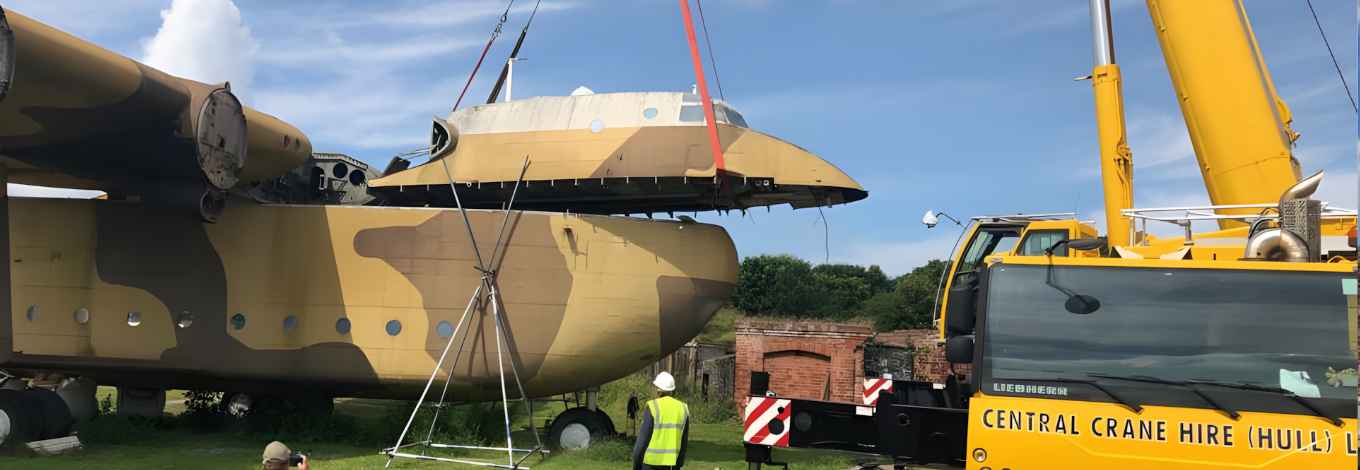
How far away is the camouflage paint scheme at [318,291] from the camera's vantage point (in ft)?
43.7

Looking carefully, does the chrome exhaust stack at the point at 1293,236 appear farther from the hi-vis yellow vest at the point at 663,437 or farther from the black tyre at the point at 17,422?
the black tyre at the point at 17,422

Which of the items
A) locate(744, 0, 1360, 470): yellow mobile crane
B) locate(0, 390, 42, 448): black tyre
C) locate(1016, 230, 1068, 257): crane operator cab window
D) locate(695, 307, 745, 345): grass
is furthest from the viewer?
locate(695, 307, 745, 345): grass

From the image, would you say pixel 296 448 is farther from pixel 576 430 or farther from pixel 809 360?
pixel 809 360

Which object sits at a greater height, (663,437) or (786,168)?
(786,168)

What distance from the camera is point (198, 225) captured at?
13555mm

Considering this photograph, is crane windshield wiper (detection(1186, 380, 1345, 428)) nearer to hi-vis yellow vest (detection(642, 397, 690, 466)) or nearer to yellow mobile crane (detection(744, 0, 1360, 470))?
yellow mobile crane (detection(744, 0, 1360, 470))

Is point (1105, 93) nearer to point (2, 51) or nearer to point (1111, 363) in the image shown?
point (1111, 363)

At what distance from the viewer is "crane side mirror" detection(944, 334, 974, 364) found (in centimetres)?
627

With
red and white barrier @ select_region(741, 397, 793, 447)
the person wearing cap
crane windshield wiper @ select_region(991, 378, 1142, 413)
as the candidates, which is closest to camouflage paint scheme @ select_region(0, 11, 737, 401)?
red and white barrier @ select_region(741, 397, 793, 447)

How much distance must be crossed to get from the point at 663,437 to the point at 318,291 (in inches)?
310

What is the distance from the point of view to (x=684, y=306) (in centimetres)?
1364

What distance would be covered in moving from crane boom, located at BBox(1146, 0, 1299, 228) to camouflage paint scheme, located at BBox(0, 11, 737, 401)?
643 cm

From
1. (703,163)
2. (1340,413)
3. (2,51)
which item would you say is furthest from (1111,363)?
(2,51)

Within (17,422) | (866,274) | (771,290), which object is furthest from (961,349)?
(866,274)
